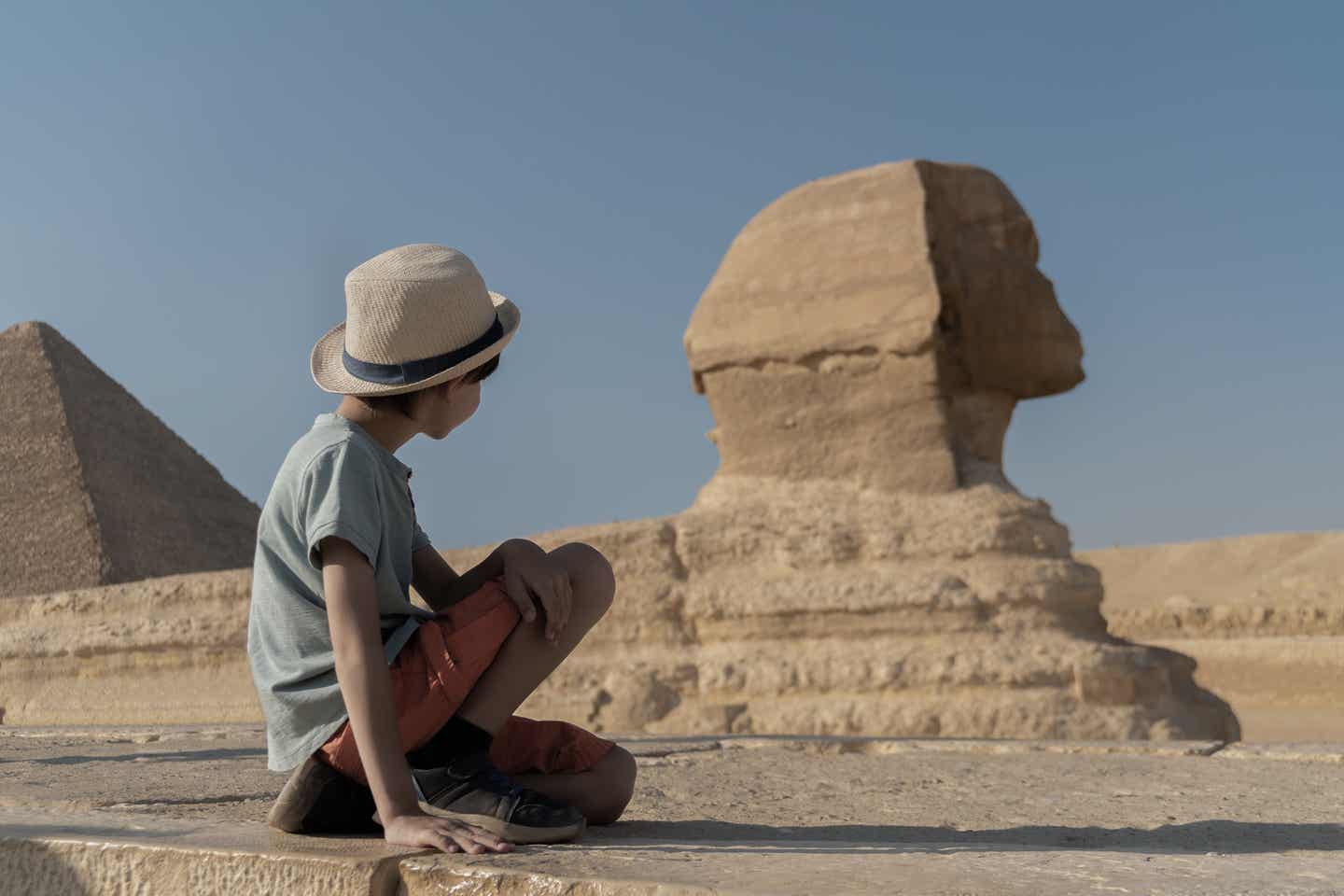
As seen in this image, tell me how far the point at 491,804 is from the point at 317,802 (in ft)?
1.01

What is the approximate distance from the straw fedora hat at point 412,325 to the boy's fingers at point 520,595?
1.18 feet

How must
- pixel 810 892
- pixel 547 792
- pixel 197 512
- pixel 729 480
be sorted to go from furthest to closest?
pixel 197 512 < pixel 729 480 < pixel 547 792 < pixel 810 892

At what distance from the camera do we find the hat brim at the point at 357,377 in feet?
6.98

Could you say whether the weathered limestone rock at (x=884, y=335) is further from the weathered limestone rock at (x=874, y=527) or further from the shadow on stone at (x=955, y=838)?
the shadow on stone at (x=955, y=838)

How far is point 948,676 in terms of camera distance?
7.20m

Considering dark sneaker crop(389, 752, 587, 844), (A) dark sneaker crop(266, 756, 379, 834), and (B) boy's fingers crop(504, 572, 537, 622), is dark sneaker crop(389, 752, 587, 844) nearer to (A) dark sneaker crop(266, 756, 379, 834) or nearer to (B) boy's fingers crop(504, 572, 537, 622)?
(A) dark sneaker crop(266, 756, 379, 834)

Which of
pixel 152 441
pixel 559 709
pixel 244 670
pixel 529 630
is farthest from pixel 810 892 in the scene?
pixel 152 441

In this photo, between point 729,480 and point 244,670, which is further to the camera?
point 244,670

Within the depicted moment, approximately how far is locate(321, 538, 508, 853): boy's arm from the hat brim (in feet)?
0.98

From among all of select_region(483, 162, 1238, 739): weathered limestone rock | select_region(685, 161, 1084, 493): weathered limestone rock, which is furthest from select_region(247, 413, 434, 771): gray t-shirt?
select_region(685, 161, 1084, 493): weathered limestone rock

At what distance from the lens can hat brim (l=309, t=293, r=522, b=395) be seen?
6.98 ft

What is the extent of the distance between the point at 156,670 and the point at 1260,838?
9160 mm

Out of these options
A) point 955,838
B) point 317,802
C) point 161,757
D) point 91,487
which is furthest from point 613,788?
point 91,487

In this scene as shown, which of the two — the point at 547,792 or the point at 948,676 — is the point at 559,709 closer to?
the point at 948,676
